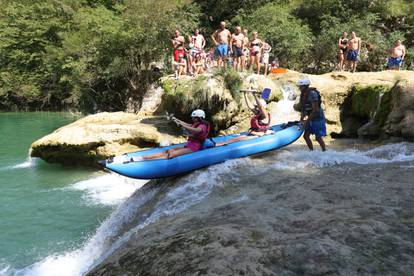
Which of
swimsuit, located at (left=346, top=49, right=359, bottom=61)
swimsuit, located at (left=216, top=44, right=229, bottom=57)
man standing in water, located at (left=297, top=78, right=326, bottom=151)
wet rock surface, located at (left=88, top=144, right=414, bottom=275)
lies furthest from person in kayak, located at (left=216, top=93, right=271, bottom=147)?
swimsuit, located at (left=346, top=49, right=359, bottom=61)

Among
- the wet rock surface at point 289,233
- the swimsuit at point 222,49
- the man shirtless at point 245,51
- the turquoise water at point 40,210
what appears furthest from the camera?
the man shirtless at point 245,51

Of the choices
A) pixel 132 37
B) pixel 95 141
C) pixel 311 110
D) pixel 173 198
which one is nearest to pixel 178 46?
pixel 95 141

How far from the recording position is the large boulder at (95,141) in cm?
1143

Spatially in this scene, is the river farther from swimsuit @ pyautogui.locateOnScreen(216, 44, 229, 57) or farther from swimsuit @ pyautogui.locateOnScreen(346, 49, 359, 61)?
swimsuit @ pyautogui.locateOnScreen(346, 49, 359, 61)

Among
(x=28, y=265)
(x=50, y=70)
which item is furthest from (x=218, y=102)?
(x=50, y=70)

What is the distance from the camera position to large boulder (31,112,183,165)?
11.4 meters

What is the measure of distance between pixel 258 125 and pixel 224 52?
15.5ft

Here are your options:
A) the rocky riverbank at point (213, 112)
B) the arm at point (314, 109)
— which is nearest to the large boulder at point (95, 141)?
the rocky riverbank at point (213, 112)

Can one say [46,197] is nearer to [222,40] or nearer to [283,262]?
[222,40]

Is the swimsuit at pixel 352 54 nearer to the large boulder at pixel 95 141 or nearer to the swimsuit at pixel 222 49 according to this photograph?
the swimsuit at pixel 222 49

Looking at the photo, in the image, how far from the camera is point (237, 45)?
1215 cm

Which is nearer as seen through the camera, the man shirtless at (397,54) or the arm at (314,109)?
the arm at (314,109)

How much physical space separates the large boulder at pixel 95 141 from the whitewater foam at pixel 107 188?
83cm

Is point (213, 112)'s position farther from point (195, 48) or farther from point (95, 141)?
point (95, 141)
